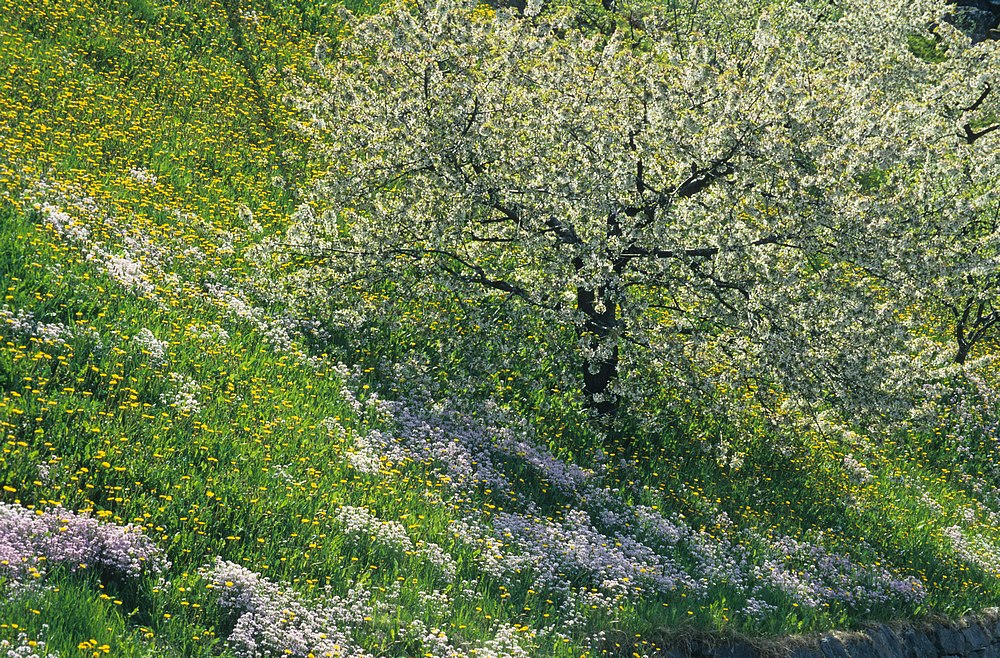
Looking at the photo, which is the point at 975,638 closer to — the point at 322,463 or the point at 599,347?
the point at 599,347

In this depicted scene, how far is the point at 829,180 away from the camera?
13.2 meters

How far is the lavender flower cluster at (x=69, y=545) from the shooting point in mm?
7141

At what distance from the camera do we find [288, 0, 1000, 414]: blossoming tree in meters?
13.2

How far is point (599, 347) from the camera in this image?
1370cm

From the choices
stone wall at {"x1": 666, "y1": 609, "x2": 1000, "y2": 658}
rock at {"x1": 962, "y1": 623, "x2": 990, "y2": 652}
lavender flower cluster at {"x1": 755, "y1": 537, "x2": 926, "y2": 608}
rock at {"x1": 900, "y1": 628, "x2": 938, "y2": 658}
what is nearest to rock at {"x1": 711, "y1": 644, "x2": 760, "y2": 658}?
stone wall at {"x1": 666, "y1": 609, "x2": 1000, "y2": 658}

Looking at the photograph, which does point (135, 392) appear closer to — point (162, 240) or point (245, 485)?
point (245, 485)

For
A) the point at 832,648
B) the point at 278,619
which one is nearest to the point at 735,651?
the point at 832,648

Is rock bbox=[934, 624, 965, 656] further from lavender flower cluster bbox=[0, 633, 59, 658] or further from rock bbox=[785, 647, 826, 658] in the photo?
lavender flower cluster bbox=[0, 633, 59, 658]

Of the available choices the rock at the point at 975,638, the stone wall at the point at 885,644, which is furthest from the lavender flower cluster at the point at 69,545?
the rock at the point at 975,638

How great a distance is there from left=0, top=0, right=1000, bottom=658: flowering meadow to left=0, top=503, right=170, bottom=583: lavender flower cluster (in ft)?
0.08

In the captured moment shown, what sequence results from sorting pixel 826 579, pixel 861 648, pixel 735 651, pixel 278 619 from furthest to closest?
pixel 826 579 → pixel 861 648 → pixel 735 651 → pixel 278 619

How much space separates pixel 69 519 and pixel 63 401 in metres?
2.03

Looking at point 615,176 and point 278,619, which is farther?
point 615,176

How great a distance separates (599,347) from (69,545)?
799cm
